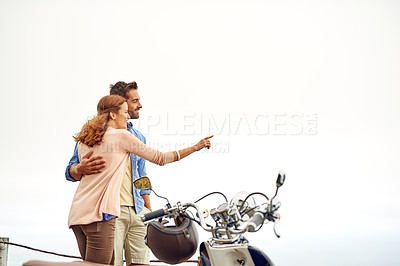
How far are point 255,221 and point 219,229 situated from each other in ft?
0.64

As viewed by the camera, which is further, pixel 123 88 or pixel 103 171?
pixel 123 88

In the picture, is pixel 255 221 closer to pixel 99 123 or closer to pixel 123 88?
pixel 99 123

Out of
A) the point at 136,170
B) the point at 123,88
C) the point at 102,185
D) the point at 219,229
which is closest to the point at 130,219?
the point at 136,170

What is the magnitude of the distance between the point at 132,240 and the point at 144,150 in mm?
601

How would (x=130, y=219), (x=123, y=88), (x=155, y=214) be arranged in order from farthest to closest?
(x=123, y=88)
(x=130, y=219)
(x=155, y=214)

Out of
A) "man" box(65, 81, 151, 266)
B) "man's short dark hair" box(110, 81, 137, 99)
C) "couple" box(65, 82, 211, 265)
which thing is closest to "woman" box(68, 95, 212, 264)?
"couple" box(65, 82, 211, 265)

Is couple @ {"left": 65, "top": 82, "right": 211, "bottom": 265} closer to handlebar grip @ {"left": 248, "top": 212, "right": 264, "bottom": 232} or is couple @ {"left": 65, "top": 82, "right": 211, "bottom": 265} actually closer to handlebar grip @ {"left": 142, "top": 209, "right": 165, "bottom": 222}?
handlebar grip @ {"left": 142, "top": 209, "right": 165, "bottom": 222}

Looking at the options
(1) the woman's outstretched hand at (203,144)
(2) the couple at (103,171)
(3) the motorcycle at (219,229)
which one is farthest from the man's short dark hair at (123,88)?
(3) the motorcycle at (219,229)

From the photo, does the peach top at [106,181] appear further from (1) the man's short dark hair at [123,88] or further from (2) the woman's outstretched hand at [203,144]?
(1) the man's short dark hair at [123,88]

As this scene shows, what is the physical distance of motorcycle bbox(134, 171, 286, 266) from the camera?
1.77 m

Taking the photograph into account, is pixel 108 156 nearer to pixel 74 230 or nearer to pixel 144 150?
pixel 144 150

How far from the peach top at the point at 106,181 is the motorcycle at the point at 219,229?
23 cm

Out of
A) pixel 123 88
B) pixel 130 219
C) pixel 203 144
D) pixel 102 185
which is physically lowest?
pixel 130 219

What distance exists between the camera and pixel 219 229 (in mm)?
1887
